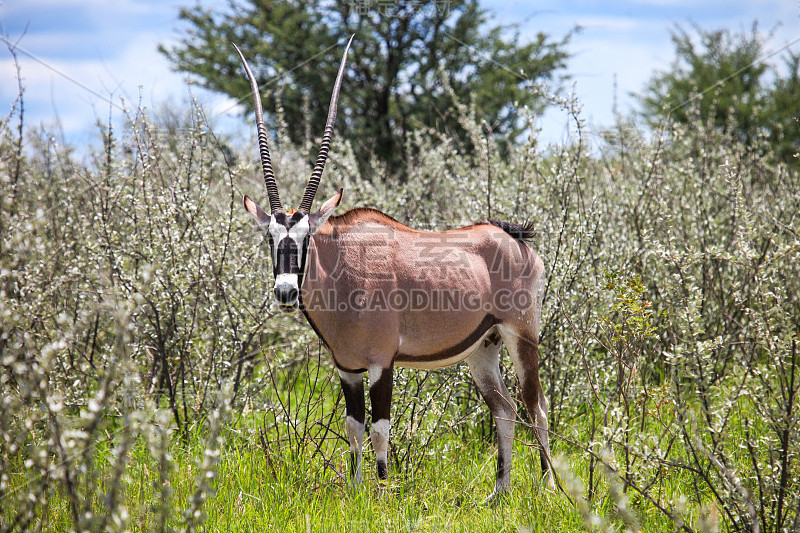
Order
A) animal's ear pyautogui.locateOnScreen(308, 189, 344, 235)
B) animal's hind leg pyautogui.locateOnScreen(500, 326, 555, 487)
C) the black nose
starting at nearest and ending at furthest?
the black nose
animal's ear pyautogui.locateOnScreen(308, 189, 344, 235)
animal's hind leg pyautogui.locateOnScreen(500, 326, 555, 487)

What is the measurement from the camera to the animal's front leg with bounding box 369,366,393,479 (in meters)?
3.59

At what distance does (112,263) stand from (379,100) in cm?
988

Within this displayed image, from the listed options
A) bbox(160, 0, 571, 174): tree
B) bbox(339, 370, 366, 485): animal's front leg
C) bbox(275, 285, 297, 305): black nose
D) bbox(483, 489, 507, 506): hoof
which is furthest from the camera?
bbox(160, 0, 571, 174): tree

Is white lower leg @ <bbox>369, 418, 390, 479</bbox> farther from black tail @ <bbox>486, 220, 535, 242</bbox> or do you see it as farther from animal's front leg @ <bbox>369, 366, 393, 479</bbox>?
black tail @ <bbox>486, 220, 535, 242</bbox>

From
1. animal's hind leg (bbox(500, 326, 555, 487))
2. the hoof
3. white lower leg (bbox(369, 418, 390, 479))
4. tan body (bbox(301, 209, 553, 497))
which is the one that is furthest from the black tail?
the hoof

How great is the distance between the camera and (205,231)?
5.37m

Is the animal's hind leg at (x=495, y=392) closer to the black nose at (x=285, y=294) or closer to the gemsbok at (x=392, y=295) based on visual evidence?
the gemsbok at (x=392, y=295)

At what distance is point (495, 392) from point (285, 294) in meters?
1.72

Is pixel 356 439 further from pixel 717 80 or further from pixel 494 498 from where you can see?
pixel 717 80

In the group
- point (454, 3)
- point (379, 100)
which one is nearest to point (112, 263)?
point (379, 100)

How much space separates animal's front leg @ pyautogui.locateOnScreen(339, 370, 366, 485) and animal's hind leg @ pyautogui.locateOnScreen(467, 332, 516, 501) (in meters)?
0.89

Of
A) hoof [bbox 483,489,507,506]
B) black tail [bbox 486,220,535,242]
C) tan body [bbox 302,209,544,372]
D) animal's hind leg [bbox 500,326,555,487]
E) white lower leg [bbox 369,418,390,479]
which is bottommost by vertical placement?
hoof [bbox 483,489,507,506]

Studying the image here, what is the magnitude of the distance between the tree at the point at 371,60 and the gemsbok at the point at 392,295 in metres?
9.54

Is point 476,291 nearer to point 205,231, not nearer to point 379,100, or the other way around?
point 205,231
